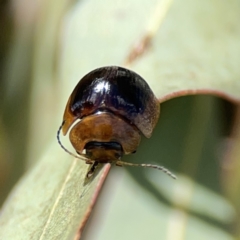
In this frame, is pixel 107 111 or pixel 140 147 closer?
pixel 107 111

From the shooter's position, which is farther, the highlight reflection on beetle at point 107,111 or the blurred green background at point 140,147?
the blurred green background at point 140,147

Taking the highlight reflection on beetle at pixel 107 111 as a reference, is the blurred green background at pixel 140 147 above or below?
below

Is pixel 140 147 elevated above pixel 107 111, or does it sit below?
below

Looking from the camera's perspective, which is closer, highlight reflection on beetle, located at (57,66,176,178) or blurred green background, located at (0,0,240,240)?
highlight reflection on beetle, located at (57,66,176,178)

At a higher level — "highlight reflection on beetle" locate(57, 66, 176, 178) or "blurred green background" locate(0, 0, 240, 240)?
"highlight reflection on beetle" locate(57, 66, 176, 178)
